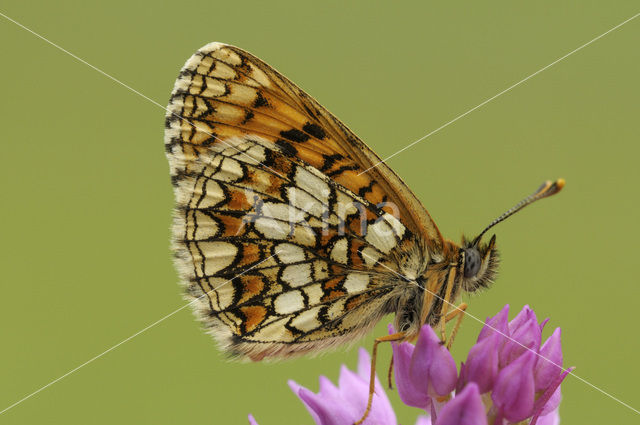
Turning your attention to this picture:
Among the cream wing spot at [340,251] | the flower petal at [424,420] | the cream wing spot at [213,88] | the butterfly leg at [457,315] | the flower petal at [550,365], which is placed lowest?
the flower petal at [424,420]

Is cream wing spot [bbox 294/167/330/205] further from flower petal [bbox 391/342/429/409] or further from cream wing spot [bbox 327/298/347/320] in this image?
flower petal [bbox 391/342/429/409]

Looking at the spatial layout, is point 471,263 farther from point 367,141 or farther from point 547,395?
point 367,141

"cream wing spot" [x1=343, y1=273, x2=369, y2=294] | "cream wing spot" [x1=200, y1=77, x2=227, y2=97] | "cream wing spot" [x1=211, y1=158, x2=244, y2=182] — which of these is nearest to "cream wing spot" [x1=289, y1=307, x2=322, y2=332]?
"cream wing spot" [x1=343, y1=273, x2=369, y2=294]

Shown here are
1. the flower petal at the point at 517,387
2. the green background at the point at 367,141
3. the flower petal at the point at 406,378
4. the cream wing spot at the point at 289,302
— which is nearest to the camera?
the flower petal at the point at 517,387

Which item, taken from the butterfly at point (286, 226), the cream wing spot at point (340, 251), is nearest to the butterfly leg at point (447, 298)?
the butterfly at point (286, 226)

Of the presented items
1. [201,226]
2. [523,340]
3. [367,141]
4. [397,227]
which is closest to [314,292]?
[397,227]

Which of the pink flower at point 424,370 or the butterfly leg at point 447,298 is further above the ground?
the butterfly leg at point 447,298

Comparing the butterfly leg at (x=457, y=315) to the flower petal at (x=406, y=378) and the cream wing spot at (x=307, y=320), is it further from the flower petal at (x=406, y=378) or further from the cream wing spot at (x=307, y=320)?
the cream wing spot at (x=307, y=320)
